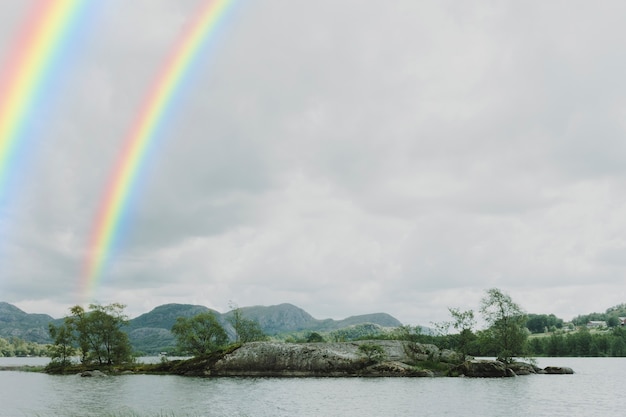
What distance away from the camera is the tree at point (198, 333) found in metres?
135

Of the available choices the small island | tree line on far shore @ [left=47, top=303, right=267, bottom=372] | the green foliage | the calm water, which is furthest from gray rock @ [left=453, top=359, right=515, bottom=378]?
tree line on far shore @ [left=47, top=303, right=267, bottom=372]

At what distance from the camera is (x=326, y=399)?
6775cm

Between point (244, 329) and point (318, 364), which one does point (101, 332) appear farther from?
point (318, 364)

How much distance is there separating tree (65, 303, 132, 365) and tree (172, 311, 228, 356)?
18559 millimetres

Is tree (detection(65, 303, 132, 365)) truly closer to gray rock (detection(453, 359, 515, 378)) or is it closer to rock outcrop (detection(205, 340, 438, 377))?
rock outcrop (detection(205, 340, 438, 377))

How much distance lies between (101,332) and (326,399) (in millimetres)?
96025

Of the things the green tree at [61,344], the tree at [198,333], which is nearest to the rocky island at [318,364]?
the tree at [198,333]

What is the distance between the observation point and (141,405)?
61.4 metres

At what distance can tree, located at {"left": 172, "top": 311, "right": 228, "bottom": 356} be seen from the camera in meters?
135

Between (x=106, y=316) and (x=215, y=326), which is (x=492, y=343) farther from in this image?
(x=106, y=316)

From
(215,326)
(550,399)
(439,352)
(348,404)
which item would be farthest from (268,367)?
(550,399)

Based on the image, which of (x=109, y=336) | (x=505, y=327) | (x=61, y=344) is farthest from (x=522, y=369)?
(x=61, y=344)

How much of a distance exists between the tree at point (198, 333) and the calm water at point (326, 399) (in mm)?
40732

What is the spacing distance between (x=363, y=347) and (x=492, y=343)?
30557 millimetres
